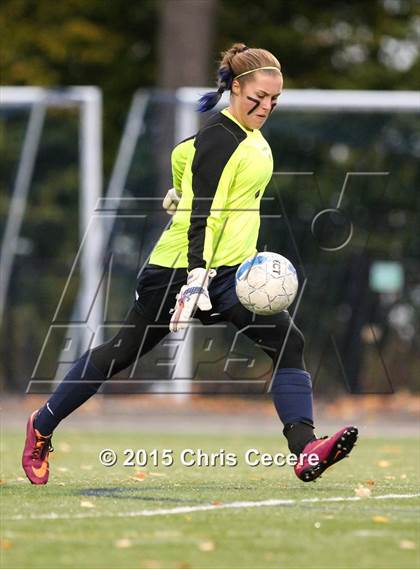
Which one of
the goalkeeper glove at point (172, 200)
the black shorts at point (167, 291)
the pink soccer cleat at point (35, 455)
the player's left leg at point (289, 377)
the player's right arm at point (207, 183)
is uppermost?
the player's right arm at point (207, 183)

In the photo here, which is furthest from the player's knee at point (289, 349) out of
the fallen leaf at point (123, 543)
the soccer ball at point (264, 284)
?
the fallen leaf at point (123, 543)

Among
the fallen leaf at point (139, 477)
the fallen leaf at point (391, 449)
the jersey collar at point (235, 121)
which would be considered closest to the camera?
the jersey collar at point (235, 121)

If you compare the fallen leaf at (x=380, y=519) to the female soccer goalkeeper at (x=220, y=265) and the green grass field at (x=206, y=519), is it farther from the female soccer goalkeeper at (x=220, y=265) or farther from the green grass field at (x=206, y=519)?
the female soccer goalkeeper at (x=220, y=265)

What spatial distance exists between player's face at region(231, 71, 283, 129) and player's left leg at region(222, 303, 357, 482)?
0.86 m

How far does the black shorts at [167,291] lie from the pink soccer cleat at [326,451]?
2.48 ft

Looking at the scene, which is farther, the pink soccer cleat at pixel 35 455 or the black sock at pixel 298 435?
the pink soccer cleat at pixel 35 455

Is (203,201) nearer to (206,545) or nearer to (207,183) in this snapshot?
(207,183)

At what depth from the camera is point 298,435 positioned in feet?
23.7

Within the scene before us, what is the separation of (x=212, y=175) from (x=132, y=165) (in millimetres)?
11160

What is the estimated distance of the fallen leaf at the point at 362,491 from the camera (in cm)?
730

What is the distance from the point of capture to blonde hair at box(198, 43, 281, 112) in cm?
731

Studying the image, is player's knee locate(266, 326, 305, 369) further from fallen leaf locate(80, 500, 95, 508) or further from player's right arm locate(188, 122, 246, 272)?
fallen leaf locate(80, 500, 95, 508)

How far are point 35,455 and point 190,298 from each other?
3.83ft

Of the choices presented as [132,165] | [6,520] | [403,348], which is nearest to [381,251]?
[403,348]
